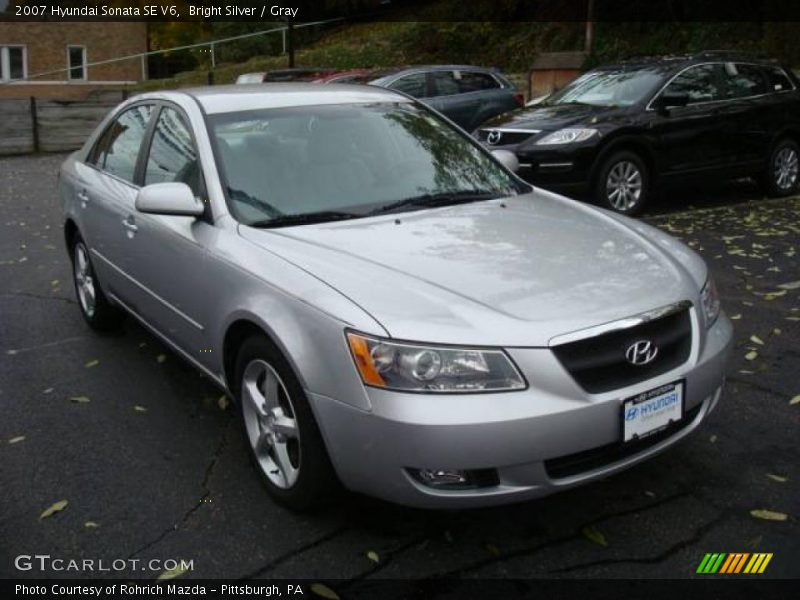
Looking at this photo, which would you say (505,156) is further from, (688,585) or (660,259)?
(688,585)

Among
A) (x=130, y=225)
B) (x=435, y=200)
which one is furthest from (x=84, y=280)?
(x=435, y=200)

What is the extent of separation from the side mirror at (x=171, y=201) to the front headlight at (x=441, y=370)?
1358mm

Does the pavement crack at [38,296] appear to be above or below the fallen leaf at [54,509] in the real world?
below

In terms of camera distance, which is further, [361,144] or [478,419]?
[361,144]

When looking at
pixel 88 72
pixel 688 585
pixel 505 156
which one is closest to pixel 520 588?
pixel 688 585

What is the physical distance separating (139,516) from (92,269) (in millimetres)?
2481

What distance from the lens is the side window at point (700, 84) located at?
9.39 meters

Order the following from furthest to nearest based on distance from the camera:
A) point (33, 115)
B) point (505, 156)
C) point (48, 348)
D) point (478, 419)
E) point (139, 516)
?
point (33, 115) → point (48, 348) → point (505, 156) → point (139, 516) → point (478, 419)

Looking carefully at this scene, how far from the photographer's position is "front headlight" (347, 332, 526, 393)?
9.04ft

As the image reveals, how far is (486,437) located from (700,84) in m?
8.04

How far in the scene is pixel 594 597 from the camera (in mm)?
2791

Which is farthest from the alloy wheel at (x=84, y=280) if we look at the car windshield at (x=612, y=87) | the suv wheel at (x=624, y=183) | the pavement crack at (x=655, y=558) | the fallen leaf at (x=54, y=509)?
the car windshield at (x=612, y=87)

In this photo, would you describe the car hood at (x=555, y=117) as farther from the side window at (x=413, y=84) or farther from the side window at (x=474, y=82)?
the side window at (x=474, y=82)

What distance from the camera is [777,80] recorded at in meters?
10.3
